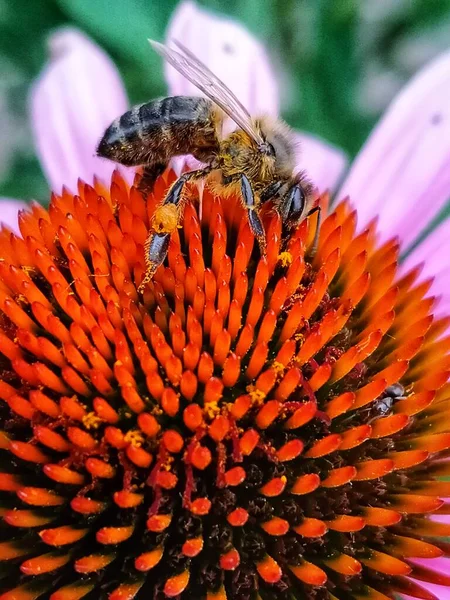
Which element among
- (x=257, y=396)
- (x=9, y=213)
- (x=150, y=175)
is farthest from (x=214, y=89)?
(x=9, y=213)

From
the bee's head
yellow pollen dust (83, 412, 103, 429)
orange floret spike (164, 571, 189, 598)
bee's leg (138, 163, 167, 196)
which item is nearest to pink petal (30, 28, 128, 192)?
bee's leg (138, 163, 167, 196)

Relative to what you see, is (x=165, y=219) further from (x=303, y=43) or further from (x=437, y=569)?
(x=303, y=43)

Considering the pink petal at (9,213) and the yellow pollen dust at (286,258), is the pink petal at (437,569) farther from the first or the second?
the pink petal at (9,213)

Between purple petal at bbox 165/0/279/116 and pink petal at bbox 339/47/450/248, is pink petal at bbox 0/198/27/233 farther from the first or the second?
pink petal at bbox 339/47/450/248

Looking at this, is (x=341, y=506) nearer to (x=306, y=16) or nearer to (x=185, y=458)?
(x=185, y=458)

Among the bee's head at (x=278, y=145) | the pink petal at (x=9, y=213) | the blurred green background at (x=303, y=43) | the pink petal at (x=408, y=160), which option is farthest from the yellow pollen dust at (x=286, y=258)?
the blurred green background at (x=303, y=43)
